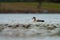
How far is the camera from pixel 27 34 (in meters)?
8.55

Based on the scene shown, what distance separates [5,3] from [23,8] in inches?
118

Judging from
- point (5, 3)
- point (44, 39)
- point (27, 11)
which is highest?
point (5, 3)

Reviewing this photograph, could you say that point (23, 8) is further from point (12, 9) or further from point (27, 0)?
point (27, 0)

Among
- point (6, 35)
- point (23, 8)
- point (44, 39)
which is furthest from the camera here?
point (23, 8)

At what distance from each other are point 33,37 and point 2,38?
2.66ft

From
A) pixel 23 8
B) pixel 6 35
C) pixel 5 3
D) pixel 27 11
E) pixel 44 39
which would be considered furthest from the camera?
pixel 5 3

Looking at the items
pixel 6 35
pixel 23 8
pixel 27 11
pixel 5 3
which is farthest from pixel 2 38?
pixel 5 3

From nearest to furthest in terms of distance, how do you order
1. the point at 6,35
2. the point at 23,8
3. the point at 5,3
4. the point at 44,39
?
1. the point at 44,39
2. the point at 6,35
3. the point at 23,8
4. the point at 5,3

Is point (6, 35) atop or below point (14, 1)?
below

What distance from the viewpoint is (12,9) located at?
2655 cm

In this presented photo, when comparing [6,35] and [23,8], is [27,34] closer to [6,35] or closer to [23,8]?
[6,35]

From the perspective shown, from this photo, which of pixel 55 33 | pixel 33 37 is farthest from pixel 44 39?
pixel 55 33

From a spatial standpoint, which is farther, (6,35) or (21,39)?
(6,35)

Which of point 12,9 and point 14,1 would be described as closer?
point 12,9
